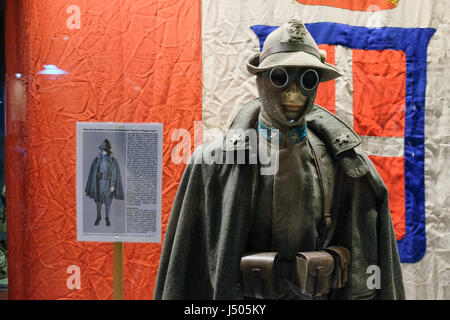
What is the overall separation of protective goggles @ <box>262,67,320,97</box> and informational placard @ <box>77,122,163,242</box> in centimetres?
49

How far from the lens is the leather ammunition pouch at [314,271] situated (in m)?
1.24

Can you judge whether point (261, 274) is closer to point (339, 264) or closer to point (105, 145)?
point (339, 264)

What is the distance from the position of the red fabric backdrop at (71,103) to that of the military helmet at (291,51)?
1.48 ft

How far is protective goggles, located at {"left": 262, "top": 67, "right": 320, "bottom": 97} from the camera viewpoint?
123cm

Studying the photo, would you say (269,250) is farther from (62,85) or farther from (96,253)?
(62,85)

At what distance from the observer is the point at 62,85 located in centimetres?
153

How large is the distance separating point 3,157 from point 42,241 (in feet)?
1.14

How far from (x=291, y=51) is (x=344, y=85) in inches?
21.5

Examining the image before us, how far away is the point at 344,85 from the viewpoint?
1.71 meters

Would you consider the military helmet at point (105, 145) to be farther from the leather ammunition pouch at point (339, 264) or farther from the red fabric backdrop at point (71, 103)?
the leather ammunition pouch at point (339, 264)

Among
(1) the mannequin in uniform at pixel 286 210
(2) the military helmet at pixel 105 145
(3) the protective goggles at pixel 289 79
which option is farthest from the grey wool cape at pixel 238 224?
(2) the military helmet at pixel 105 145

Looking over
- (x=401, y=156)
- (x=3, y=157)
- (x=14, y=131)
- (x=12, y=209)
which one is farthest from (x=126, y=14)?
(x=401, y=156)

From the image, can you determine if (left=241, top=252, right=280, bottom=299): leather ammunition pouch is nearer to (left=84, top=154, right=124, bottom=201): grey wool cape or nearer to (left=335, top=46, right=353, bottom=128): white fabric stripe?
(left=84, top=154, right=124, bottom=201): grey wool cape

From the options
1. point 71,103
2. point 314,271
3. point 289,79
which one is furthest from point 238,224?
point 71,103
